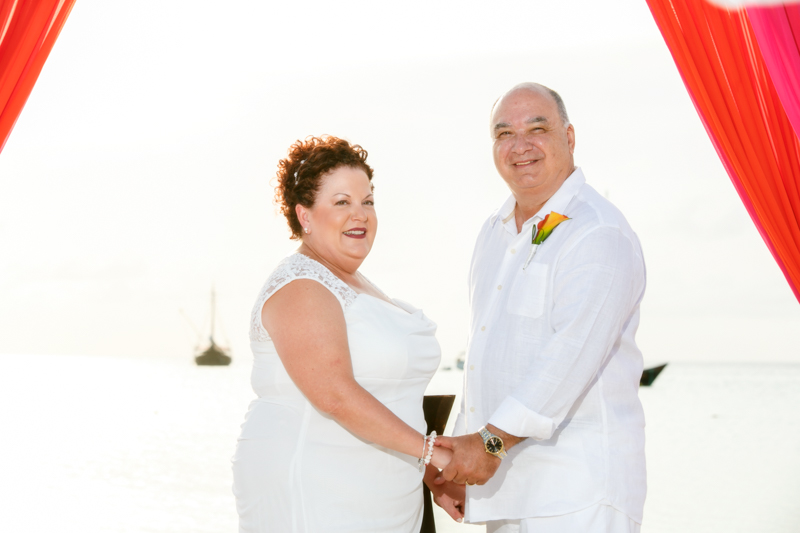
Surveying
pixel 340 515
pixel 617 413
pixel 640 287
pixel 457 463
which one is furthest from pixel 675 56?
pixel 340 515

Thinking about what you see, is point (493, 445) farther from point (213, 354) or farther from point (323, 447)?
point (213, 354)

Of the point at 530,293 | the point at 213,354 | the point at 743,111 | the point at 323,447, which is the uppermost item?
the point at 743,111

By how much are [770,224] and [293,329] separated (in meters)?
2.25

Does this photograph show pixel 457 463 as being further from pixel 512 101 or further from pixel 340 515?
pixel 512 101

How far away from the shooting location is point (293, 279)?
1.95 metres

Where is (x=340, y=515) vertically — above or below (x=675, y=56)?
below

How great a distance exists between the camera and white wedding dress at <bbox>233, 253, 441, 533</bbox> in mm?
1939

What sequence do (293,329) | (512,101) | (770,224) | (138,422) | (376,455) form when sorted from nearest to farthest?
(293,329) < (376,455) < (512,101) < (770,224) < (138,422)

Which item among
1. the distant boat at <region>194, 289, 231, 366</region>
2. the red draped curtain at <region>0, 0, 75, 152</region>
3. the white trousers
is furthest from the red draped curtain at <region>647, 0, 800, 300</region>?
the distant boat at <region>194, 289, 231, 366</region>

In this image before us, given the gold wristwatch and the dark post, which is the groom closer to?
the gold wristwatch

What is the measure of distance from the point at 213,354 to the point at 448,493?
53160mm

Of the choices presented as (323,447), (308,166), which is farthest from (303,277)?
(323,447)

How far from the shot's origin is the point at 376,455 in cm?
204

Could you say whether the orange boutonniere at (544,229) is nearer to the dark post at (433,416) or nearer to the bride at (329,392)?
the bride at (329,392)
